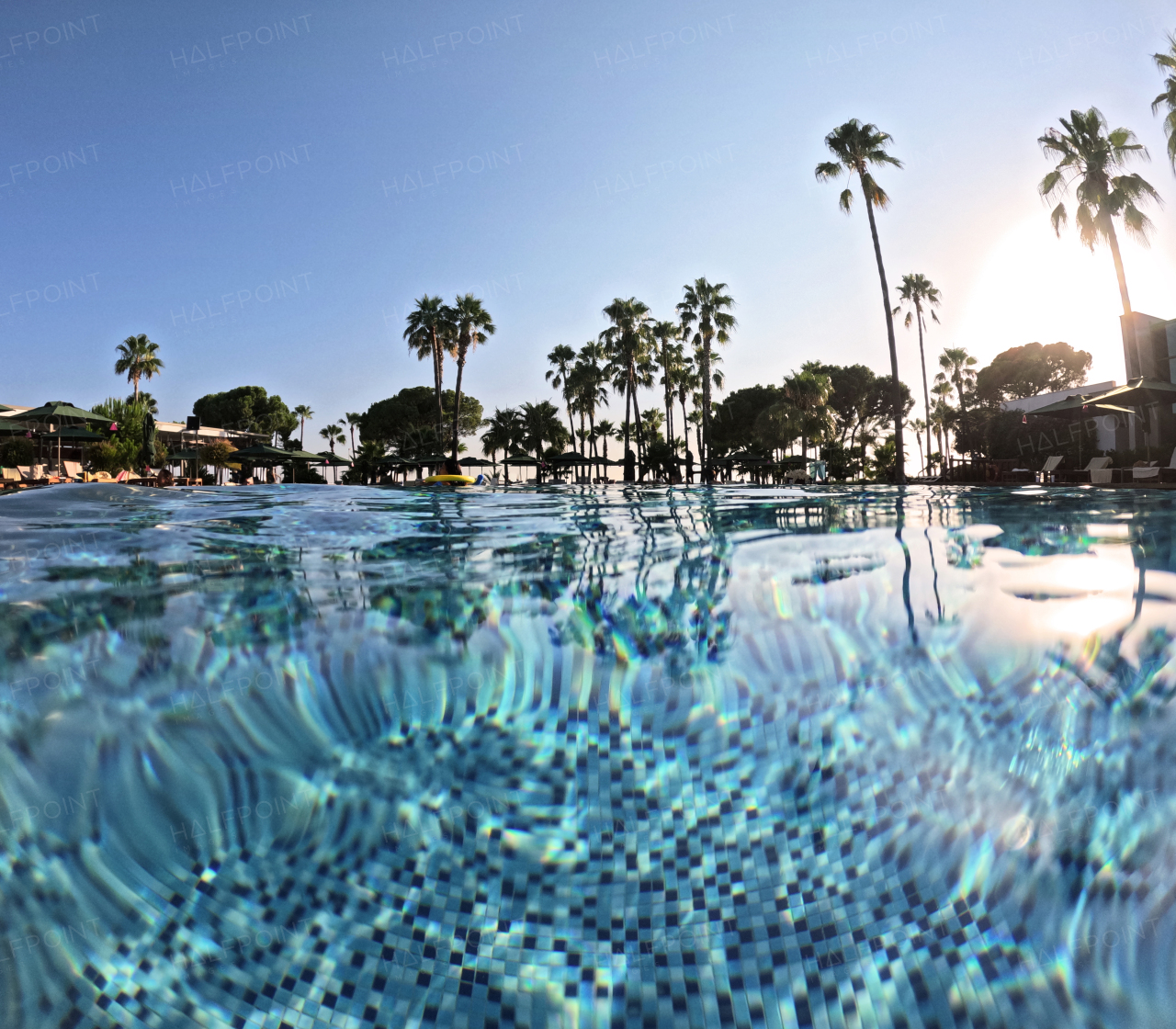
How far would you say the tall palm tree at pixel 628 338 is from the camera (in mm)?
37406

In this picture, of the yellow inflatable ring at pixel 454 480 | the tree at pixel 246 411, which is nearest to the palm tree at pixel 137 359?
the tree at pixel 246 411

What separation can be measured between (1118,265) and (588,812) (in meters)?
27.2

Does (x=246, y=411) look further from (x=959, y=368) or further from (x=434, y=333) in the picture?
(x=959, y=368)

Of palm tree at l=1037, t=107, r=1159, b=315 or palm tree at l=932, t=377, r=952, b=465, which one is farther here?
palm tree at l=932, t=377, r=952, b=465

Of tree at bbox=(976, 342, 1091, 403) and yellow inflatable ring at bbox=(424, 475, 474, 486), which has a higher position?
tree at bbox=(976, 342, 1091, 403)

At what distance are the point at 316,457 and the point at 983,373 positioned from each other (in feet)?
179

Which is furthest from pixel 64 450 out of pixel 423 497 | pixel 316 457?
pixel 423 497

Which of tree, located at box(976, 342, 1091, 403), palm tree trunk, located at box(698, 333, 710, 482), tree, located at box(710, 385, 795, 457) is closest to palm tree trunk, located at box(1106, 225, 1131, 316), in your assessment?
palm tree trunk, located at box(698, 333, 710, 482)

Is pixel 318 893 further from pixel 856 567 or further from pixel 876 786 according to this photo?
pixel 856 567

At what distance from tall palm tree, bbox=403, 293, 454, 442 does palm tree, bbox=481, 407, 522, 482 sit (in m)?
20.9

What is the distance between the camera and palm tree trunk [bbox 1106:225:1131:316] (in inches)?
798

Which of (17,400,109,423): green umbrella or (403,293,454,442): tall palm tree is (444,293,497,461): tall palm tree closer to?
(403,293,454,442): tall palm tree

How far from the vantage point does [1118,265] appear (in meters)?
20.4

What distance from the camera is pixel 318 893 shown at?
116 cm
